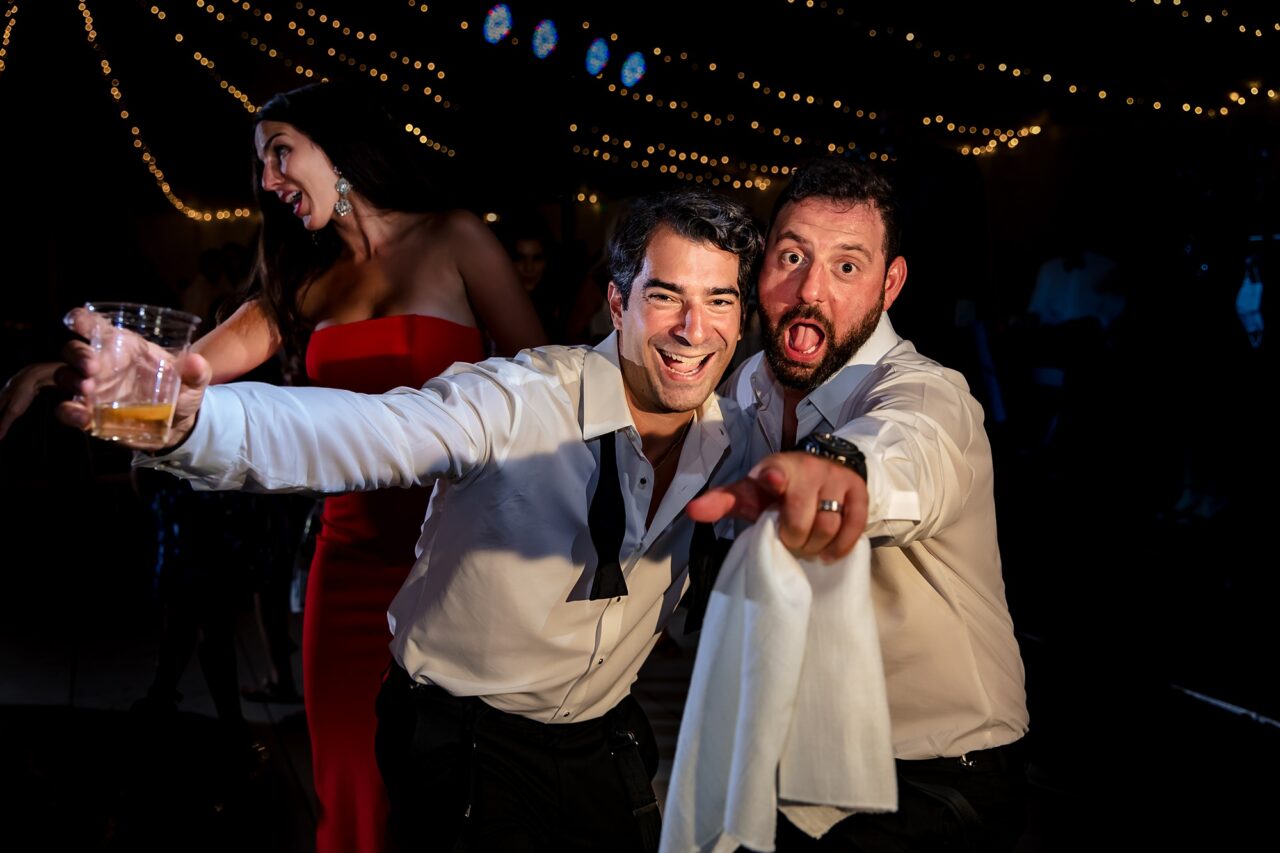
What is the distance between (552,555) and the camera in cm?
181

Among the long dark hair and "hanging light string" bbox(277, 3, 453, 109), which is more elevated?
"hanging light string" bbox(277, 3, 453, 109)

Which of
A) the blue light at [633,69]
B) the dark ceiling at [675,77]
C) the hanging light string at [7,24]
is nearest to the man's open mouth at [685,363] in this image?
the dark ceiling at [675,77]

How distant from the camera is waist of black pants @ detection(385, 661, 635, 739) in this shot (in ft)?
5.90

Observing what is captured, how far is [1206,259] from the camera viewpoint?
5.58 m

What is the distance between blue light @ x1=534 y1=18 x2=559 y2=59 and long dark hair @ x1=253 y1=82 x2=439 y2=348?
14.0ft

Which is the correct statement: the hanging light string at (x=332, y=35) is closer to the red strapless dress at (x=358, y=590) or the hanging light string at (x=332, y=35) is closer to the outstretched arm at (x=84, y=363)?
the red strapless dress at (x=358, y=590)

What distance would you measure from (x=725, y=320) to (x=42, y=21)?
6834 millimetres

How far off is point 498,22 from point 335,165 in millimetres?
4722

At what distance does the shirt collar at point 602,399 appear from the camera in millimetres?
1833

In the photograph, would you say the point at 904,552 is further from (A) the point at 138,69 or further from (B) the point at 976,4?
(A) the point at 138,69

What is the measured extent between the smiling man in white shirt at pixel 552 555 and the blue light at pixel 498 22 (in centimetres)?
533

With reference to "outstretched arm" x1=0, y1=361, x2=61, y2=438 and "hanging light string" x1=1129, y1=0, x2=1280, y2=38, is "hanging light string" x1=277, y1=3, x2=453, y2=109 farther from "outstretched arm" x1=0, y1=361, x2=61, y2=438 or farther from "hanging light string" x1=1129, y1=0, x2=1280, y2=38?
"outstretched arm" x1=0, y1=361, x2=61, y2=438

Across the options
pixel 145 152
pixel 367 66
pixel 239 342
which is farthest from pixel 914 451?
pixel 145 152

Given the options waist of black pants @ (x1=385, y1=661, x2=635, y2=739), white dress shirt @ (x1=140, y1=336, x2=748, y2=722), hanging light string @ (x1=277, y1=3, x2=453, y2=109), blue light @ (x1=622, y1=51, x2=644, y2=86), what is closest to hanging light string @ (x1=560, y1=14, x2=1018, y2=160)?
blue light @ (x1=622, y1=51, x2=644, y2=86)
